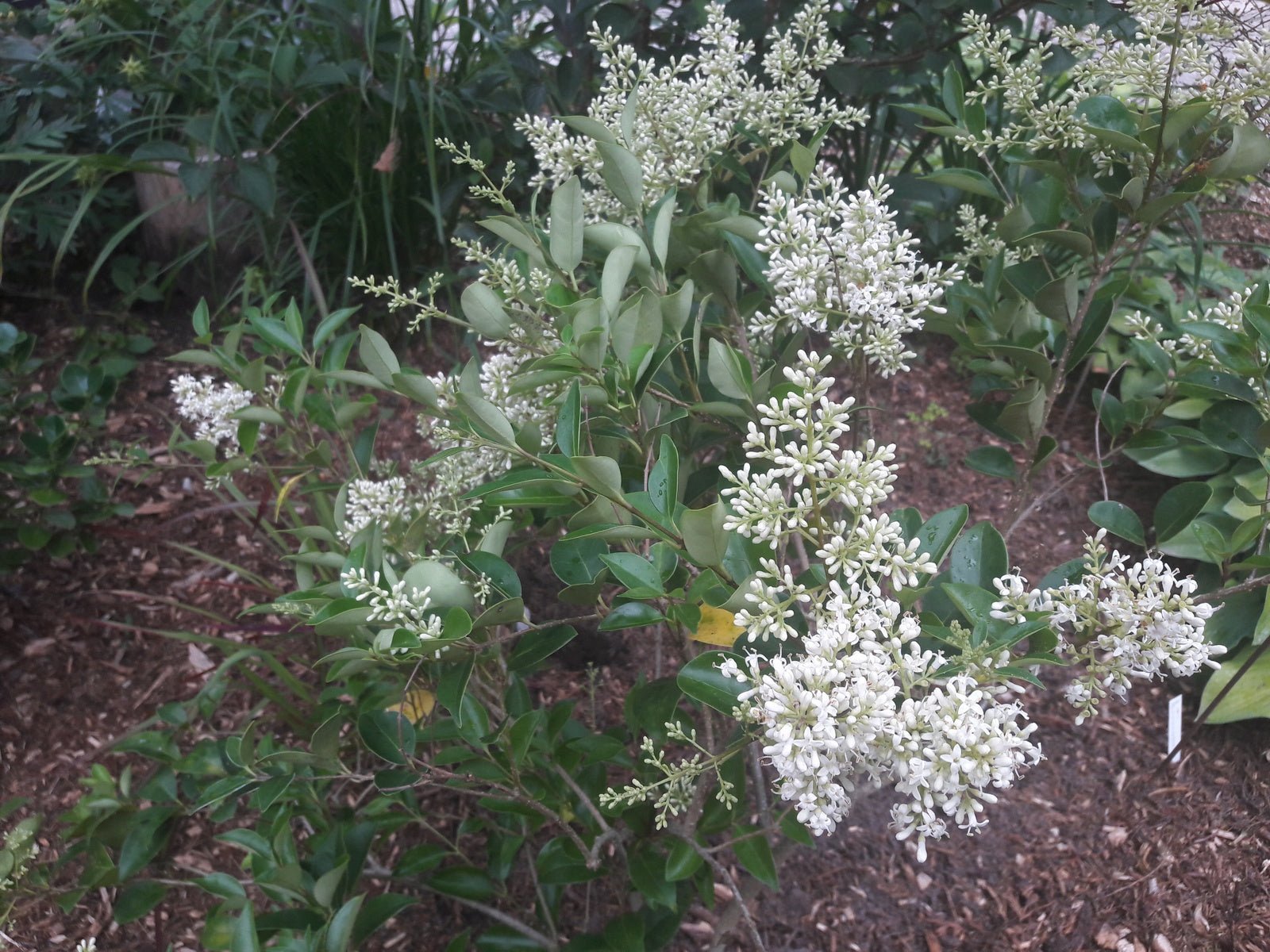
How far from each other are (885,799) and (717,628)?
99cm

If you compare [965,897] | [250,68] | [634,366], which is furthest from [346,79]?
[965,897]

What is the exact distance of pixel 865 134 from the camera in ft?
9.08

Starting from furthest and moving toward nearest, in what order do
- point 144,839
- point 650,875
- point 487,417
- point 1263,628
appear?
point 1263,628 < point 144,839 < point 650,875 < point 487,417

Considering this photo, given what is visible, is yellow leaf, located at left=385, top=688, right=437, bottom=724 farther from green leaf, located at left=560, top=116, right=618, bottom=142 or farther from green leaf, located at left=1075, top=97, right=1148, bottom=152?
green leaf, located at left=1075, top=97, right=1148, bottom=152

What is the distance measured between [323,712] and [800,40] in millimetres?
1782

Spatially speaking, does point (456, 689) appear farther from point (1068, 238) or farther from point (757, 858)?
point (1068, 238)

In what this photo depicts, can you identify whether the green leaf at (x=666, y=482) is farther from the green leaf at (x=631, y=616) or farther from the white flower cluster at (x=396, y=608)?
the white flower cluster at (x=396, y=608)

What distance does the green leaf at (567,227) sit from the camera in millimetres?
1136

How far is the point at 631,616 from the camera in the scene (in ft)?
3.23

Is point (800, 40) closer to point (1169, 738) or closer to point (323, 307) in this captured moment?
point (323, 307)

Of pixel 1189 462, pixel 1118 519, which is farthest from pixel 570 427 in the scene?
pixel 1189 462

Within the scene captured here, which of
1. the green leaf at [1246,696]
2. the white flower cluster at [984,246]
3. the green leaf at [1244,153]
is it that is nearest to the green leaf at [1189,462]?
the green leaf at [1246,696]

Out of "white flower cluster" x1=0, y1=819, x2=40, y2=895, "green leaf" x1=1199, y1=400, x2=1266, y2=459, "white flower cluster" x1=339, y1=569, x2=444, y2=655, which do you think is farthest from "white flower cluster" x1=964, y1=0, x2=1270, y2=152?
"white flower cluster" x1=0, y1=819, x2=40, y2=895

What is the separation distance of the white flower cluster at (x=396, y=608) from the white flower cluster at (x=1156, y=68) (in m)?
0.95
